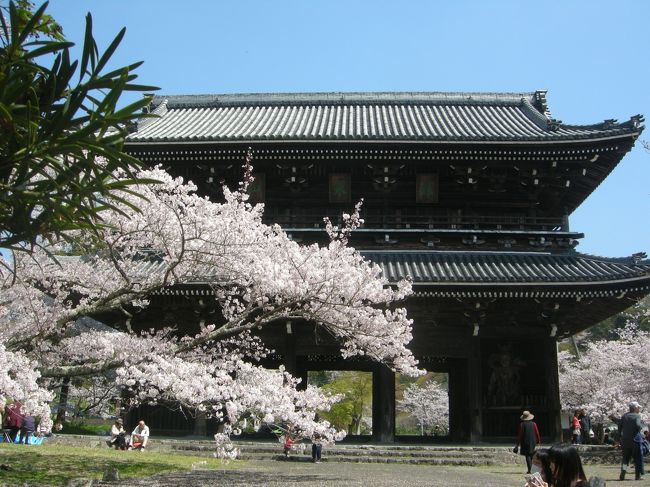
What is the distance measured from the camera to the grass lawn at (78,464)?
355 inches

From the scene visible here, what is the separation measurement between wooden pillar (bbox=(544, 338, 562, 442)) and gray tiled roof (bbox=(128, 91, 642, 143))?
545cm

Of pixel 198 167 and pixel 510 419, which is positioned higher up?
pixel 198 167

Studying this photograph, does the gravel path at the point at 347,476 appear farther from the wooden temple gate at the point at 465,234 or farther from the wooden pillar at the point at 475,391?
the wooden temple gate at the point at 465,234

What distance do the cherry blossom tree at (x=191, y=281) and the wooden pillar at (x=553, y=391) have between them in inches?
238

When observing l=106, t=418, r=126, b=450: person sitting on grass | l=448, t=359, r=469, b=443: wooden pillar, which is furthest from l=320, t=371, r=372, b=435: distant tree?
l=106, t=418, r=126, b=450: person sitting on grass

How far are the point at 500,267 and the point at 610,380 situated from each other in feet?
56.6

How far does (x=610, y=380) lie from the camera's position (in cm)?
2891

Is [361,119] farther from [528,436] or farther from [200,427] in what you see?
[528,436]

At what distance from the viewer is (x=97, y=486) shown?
867cm

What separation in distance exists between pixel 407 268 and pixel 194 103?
1285cm

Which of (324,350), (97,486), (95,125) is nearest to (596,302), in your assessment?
(324,350)

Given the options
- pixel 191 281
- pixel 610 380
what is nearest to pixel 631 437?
pixel 191 281

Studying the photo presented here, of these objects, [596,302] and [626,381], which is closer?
[596,302]

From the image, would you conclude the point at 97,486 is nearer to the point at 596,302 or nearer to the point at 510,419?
the point at 510,419
